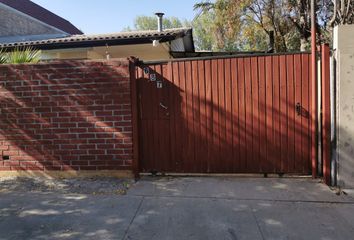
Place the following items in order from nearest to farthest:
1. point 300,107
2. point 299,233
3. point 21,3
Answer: point 299,233 → point 300,107 → point 21,3

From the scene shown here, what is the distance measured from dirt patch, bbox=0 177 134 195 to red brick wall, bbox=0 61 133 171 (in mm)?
217

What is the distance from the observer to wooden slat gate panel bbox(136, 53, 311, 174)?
19.7 ft

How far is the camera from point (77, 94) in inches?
243

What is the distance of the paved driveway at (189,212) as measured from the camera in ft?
13.9

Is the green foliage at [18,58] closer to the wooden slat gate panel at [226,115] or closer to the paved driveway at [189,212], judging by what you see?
the wooden slat gate panel at [226,115]

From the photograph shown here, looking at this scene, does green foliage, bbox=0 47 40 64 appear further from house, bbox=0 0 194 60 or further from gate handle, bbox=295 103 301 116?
gate handle, bbox=295 103 301 116

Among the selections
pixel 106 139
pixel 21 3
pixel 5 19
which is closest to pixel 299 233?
pixel 106 139

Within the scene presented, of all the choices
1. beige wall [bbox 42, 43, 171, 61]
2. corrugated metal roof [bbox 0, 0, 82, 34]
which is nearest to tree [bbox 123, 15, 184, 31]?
corrugated metal roof [bbox 0, 0, 82, 34]

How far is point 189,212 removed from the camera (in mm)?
4793

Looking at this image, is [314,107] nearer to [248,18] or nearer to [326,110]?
[326,110]

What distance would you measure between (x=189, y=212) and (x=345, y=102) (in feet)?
8.89

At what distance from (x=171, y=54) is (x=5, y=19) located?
11465mm

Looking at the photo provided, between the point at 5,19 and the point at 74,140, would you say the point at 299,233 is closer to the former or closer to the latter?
the point at 74,140

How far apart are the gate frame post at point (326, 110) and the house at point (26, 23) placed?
47.1ft
